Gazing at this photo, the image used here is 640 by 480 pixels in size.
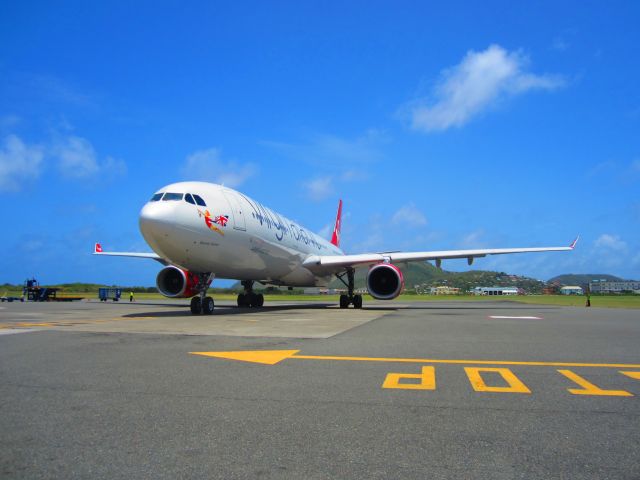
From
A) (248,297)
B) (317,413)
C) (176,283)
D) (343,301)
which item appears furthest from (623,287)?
(317,413)

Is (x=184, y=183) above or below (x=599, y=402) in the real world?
above

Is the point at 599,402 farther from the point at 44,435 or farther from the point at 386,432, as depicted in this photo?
the point at 44,435

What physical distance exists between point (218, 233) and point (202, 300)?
8.07ft

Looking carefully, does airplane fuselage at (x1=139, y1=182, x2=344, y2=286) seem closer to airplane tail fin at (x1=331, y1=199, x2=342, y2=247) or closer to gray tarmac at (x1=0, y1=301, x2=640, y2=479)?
gray tarmac at (x1=0, y1=301, x2=640, y2=479)

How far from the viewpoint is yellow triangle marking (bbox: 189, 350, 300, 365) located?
6625 millimetres

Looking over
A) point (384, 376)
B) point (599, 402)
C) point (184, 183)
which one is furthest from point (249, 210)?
point (599, 402)

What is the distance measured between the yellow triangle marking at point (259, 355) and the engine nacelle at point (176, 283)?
11554 mm

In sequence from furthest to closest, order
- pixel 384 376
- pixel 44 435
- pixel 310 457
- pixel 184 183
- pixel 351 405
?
1. pixel 184 183
2. pixel 384 376
3. pixel 351 405
4. pixel 44 435
5. pixel 310 457

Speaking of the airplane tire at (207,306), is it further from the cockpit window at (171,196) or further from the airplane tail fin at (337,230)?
the airplane tail fin at (337,230)

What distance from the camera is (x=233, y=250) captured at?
1841 centimetres

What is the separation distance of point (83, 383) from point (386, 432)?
3.28 meters

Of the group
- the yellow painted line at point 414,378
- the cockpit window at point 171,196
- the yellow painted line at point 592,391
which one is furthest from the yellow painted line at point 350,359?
the cockpit window at point 171,196

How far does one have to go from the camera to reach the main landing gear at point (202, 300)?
17.1 meters

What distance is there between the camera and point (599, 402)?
174 inches
